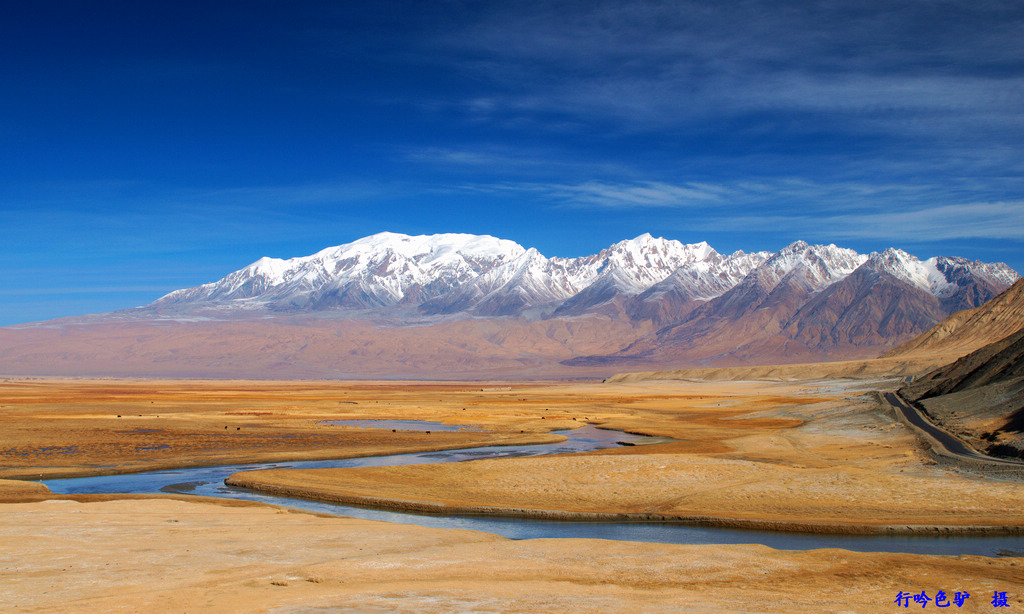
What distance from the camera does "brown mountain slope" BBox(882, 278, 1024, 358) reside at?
13550cm

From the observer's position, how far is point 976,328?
147000mm

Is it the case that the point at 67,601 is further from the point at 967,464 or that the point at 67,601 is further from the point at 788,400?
the point at 788,400

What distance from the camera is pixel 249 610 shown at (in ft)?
40.1

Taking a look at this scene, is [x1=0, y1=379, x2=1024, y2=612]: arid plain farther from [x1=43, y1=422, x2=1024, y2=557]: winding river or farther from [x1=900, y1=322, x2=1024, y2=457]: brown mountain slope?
[x1=900, y1=322, x2=1024, y2=457]: brown mountain slope

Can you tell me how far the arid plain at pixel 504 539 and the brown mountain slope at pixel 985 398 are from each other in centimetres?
365

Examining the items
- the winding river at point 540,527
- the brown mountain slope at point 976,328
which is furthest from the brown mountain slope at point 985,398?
the brown mountain slope at point 976,328

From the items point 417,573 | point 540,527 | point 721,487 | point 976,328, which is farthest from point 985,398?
point 976,328

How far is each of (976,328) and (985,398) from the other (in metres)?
119

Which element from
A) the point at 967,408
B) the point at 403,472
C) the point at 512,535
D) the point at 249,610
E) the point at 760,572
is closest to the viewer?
the point at 249,610

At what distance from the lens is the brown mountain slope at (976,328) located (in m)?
136

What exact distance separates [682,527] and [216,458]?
80.8 ft

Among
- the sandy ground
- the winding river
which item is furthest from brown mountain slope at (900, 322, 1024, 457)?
the winding river

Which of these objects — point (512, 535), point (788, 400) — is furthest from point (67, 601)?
point (788, 400)

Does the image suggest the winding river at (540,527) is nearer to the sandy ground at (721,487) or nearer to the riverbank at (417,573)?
the sandy ground at (721,487)
